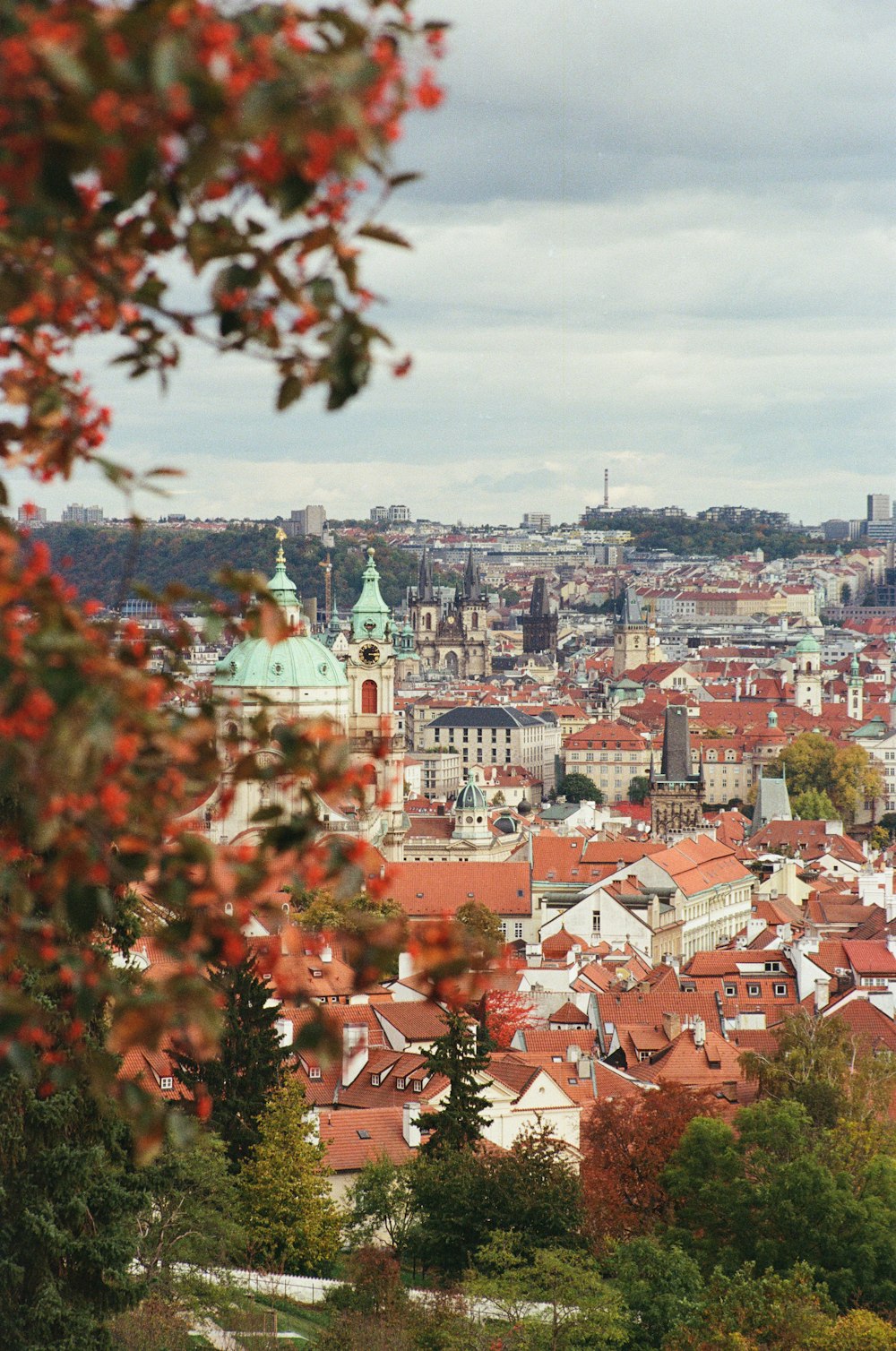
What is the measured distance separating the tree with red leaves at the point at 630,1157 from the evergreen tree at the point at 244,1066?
3.93 metres

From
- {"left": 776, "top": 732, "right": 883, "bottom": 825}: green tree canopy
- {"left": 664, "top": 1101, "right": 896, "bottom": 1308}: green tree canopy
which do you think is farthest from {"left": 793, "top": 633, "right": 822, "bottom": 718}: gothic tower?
{"left": 664, "top": 1101, "right": 896, "bottom": 1308}: green tree canopy

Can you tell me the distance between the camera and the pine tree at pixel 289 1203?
25.0 meters

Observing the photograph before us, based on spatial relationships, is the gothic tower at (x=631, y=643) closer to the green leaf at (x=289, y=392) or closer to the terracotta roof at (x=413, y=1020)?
the terracotta roof at (x=413, y=1020)

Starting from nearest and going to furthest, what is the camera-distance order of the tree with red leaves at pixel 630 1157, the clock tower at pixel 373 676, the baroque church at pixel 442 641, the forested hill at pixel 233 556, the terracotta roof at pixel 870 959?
the tree with red leaves at pixel 630 1157
the terracotta roof at pixel 870 959
the clock tower at pixel 373 676
the forested hill at pixel 233 556
the baroque church at pixel 442 641

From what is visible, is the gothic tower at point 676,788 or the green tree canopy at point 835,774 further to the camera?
the green tree canopy at point 835,774

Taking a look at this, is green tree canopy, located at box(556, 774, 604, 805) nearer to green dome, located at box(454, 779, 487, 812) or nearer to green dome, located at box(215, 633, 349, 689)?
green dome, located at box(454, 779, 487, 812)

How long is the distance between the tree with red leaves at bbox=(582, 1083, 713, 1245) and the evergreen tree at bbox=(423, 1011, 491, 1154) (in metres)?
1.45

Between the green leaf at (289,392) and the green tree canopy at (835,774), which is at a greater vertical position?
the green leaf at (289,392)

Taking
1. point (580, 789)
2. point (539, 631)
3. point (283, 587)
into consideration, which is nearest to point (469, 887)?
point (283, 587)

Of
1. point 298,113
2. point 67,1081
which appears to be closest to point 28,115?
point 298,113

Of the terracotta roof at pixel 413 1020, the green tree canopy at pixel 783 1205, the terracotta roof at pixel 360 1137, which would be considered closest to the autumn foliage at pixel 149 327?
the green tree canopy at pixel 783 1205

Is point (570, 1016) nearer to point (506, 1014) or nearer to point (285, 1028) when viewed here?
point (506, 1014)

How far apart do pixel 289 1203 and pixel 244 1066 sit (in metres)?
2.43

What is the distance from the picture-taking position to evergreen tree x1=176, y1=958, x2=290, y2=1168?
2656 cm
